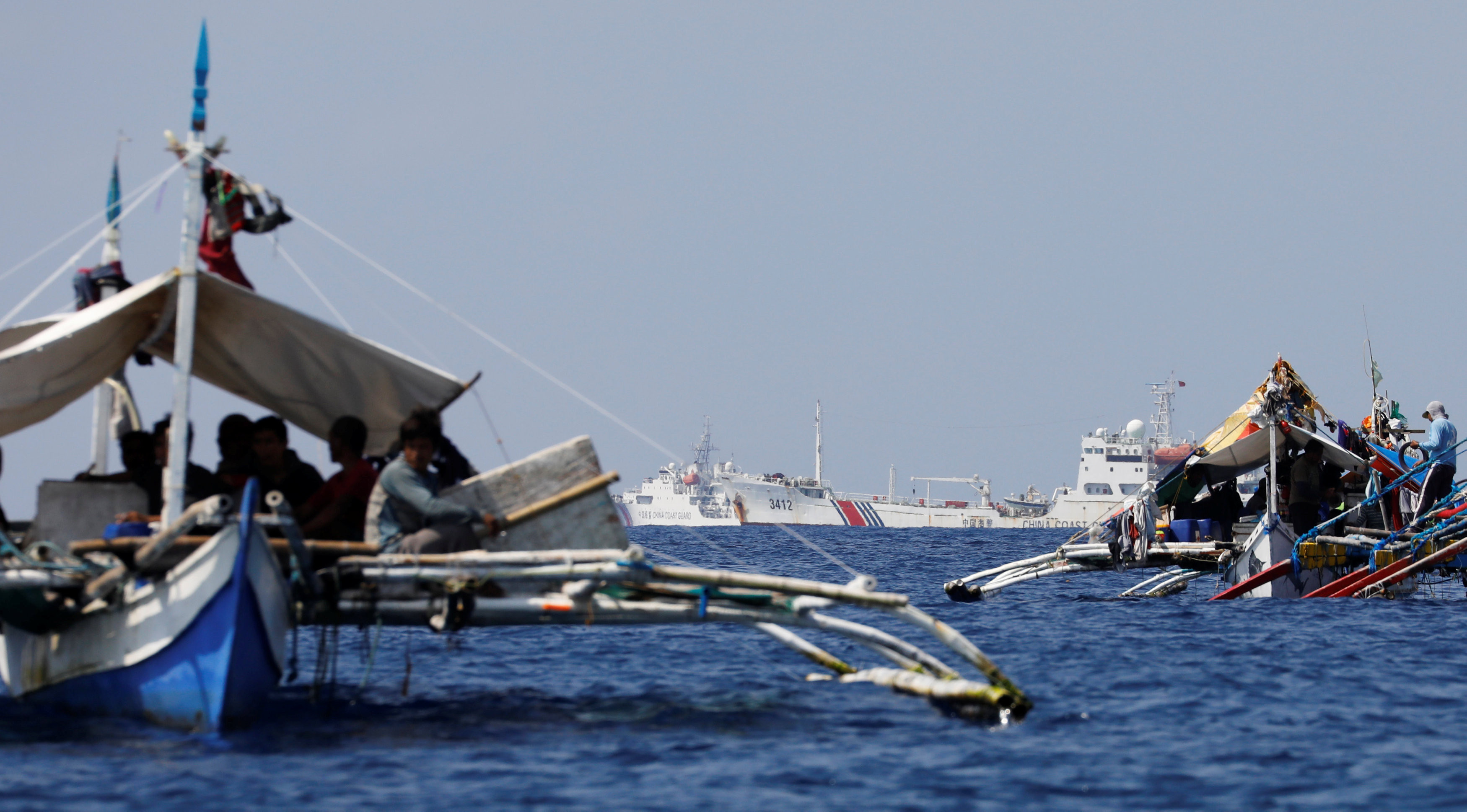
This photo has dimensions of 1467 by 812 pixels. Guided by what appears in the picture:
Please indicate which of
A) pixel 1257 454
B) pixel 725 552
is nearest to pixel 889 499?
pixel 725 552

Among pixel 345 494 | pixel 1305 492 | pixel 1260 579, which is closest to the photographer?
pixel 345 494

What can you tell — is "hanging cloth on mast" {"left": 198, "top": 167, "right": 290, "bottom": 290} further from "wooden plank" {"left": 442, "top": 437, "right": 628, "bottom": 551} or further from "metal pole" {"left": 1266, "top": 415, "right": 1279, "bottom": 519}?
"metal pole" {"left": 1266, "top": 415, "right": 1279, "bottom": 519}

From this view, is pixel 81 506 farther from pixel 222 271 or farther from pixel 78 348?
pixel 222 271

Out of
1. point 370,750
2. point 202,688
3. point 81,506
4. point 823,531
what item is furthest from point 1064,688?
point 823,531

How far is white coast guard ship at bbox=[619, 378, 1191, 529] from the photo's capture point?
114m

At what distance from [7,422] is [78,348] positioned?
4.48 ft

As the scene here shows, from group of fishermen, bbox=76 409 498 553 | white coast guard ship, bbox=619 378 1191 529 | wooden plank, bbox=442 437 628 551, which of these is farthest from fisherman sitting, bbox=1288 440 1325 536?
white coast guard ship, bbox=619 378 1191 529

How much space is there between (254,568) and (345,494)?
168 cm

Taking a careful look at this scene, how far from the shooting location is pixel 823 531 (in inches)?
4473

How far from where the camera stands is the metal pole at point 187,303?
384 inches

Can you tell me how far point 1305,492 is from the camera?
22172mm

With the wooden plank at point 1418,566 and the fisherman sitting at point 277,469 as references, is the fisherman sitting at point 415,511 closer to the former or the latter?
the fisherman sitting at point 277,469

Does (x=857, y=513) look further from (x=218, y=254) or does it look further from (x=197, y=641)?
(x=197, y=641)

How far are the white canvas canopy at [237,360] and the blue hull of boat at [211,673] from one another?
7.89 ft
